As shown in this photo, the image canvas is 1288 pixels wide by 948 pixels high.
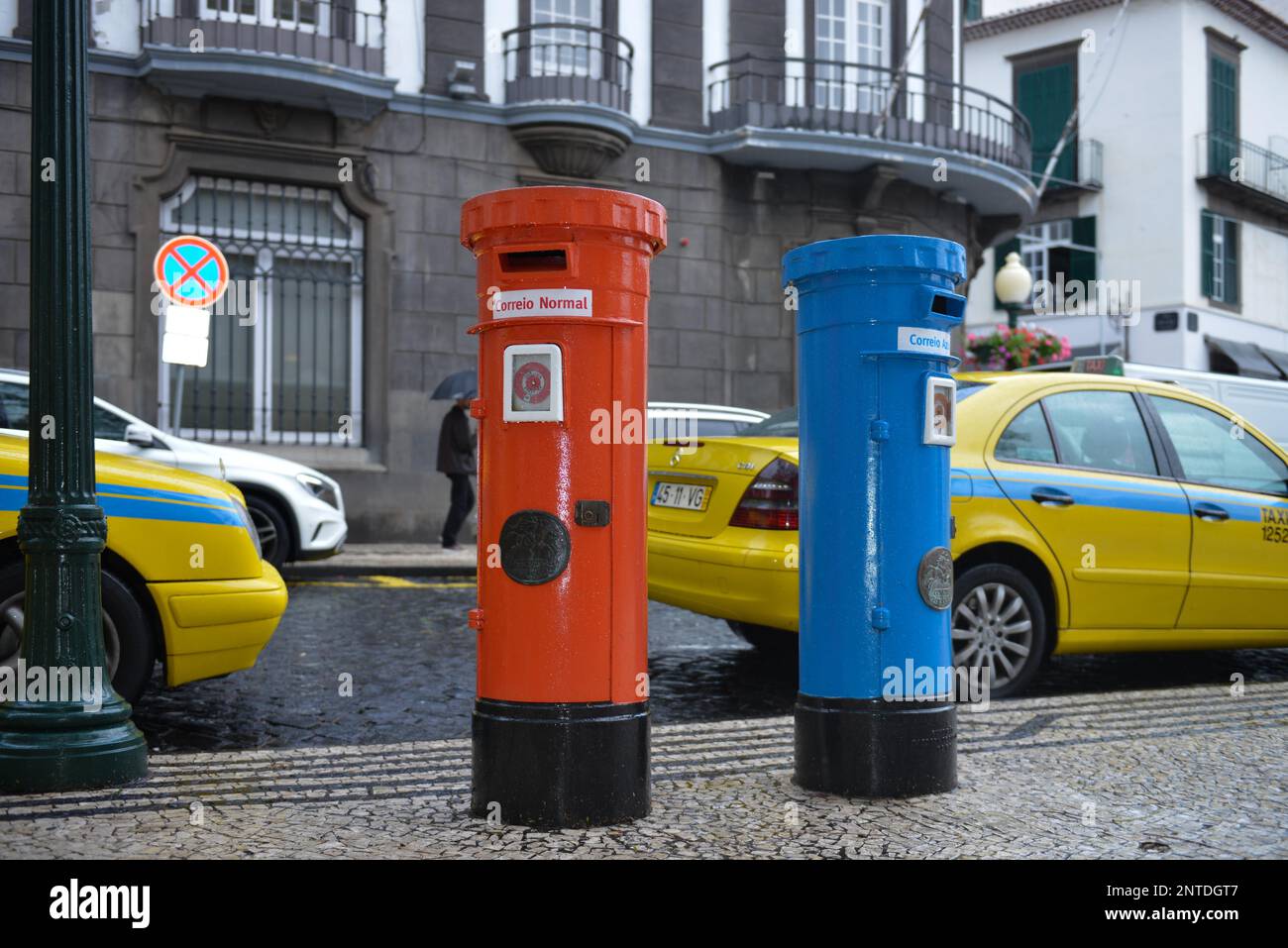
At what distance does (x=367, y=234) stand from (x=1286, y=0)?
27.5 m

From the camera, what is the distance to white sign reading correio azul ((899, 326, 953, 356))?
476 centimetres

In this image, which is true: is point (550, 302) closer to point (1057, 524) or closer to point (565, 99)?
point (1057, 524)

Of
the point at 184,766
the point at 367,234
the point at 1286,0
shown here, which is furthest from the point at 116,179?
the point at 1286,0

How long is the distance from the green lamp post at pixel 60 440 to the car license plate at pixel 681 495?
2.89 meters

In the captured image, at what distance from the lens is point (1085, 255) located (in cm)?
3184

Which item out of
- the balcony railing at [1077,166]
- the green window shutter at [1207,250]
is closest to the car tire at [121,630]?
the balcony railing at [1077,166]

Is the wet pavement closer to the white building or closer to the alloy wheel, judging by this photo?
the alloy wheel

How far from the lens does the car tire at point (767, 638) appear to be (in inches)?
313

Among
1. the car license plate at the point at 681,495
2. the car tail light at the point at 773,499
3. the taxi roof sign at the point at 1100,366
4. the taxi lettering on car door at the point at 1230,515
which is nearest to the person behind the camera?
the car tail light at the point at 773,499

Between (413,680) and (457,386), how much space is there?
30.4 ft

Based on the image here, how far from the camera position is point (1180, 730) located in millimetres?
5824

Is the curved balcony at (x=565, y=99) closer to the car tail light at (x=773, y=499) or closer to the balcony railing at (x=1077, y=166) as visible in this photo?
the car tail light at (x=773, y=499)

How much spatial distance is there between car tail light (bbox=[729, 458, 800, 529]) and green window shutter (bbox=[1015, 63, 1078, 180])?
27.4 m

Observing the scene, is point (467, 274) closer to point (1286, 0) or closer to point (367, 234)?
point (367, 234)
